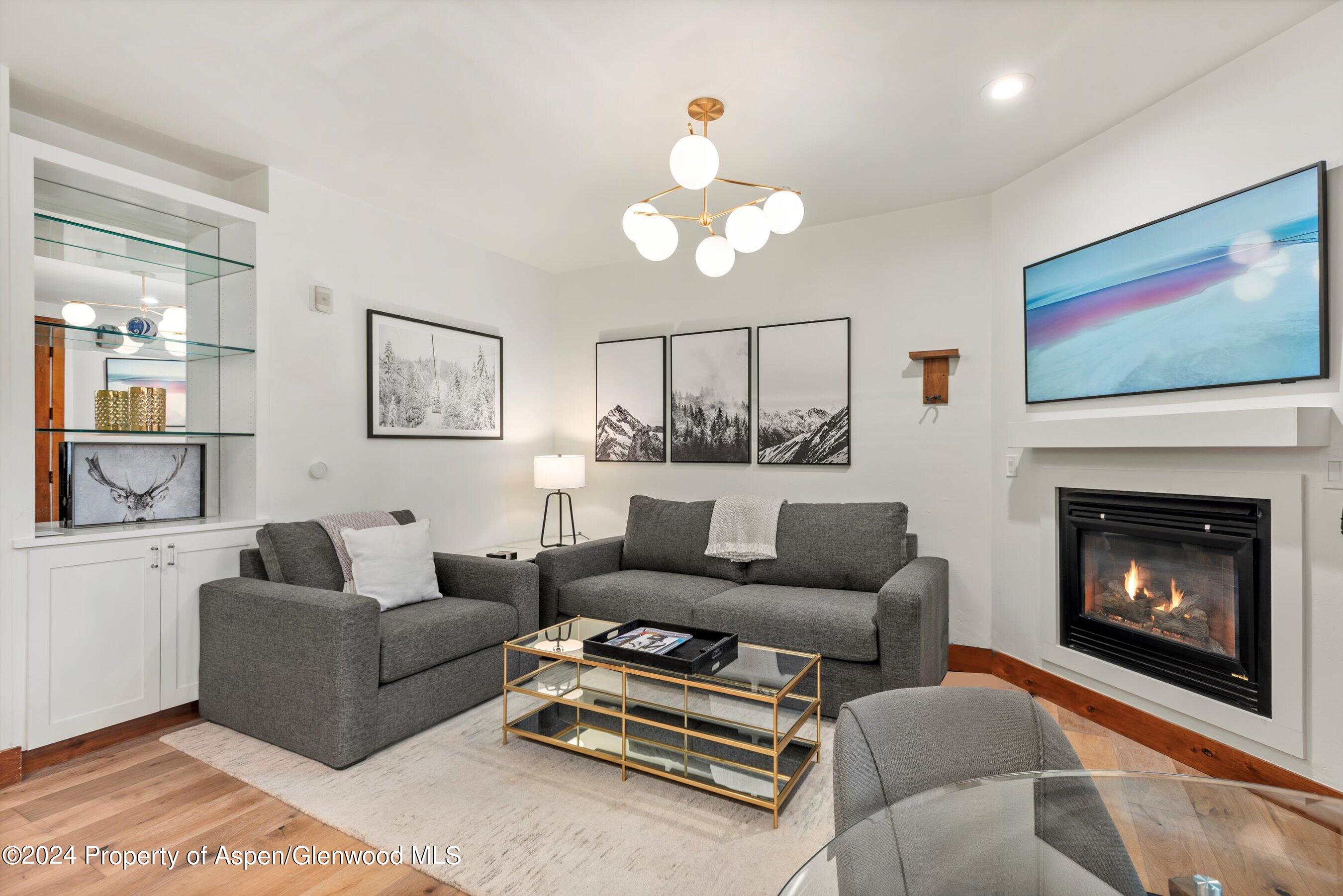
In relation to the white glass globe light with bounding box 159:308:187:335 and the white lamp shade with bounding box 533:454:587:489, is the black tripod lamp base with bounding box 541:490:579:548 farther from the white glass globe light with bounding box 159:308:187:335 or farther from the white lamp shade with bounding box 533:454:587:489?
the white glass globe light with bounding box 159:308:187:335

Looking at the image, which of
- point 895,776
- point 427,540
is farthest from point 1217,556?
point 427,540

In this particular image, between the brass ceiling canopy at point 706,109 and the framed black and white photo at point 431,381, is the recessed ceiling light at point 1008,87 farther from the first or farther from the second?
the framed black and white photo at point 431,381

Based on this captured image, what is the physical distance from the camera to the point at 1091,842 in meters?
0.92

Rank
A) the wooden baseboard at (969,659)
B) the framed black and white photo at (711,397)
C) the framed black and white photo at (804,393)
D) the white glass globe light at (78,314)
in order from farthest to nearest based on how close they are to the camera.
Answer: the framed black and white photo at (711,397), the framed black and white photo at (804,393), the wooden baseboard at (969,659), the white glass globe light at (78,314)

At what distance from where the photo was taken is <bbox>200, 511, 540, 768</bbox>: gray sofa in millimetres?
2375

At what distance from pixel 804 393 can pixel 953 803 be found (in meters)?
3.27

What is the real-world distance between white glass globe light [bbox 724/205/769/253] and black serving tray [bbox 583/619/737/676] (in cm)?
151

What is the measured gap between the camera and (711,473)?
4.39 meters

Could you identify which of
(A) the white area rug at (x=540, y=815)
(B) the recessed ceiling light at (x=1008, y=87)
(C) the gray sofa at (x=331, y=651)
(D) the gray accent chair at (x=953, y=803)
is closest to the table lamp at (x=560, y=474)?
(C) the gray sofa at (x=331, y=651)

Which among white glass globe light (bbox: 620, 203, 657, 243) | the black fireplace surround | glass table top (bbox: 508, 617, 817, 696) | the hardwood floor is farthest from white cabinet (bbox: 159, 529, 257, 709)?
the black fireplace surround

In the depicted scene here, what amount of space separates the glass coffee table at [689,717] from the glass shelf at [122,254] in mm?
2338

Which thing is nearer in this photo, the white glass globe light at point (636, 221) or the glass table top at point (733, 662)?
the glass table top at point (733, 662)

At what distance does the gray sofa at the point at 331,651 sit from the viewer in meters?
2.38

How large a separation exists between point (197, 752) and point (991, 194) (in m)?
4.58
